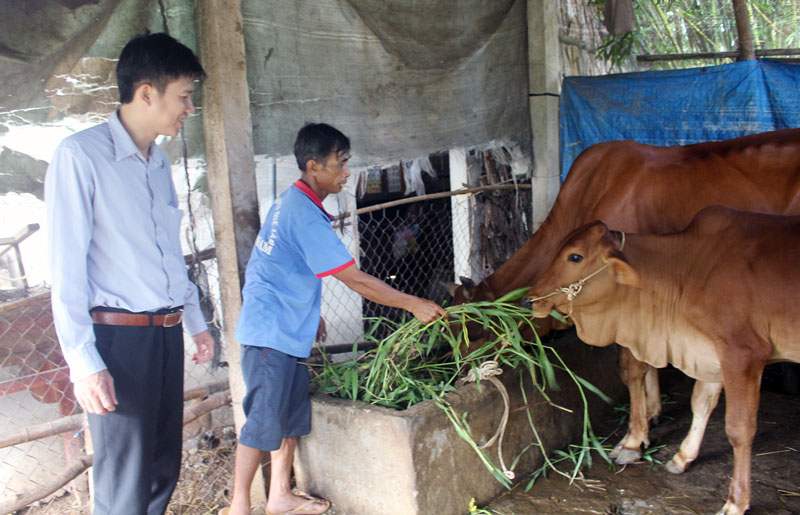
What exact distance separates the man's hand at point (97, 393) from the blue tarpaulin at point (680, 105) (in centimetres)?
351

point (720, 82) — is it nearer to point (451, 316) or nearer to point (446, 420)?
point (451, 316)

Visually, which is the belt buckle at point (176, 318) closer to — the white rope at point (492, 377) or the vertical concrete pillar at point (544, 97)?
the white rope at point (492, 377)

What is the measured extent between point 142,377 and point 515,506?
1.73m

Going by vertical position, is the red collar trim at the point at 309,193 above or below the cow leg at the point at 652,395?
above

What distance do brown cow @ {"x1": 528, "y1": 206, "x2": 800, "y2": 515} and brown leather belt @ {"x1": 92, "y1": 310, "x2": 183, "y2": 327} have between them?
157cm

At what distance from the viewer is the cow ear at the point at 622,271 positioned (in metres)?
2.77

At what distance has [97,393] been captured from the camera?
1.99m

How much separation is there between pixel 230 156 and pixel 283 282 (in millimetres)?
681

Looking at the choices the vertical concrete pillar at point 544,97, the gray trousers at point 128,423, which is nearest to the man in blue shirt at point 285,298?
the gray trousers at point 128,423

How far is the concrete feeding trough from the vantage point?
8.93ft

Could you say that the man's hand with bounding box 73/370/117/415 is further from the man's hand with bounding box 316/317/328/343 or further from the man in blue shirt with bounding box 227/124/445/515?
the man's hand with bounding box 316/317/328/343

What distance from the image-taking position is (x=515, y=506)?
2.93 metres


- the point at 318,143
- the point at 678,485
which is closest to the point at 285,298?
the point at 318,143

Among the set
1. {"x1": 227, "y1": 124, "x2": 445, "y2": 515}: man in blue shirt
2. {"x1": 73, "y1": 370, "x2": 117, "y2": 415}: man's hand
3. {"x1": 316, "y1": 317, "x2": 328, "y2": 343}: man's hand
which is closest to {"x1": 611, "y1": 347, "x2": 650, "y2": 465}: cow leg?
{"x1": 227, "y1": 124, "x2": 445, "y2": 515}: man in blue shirt
